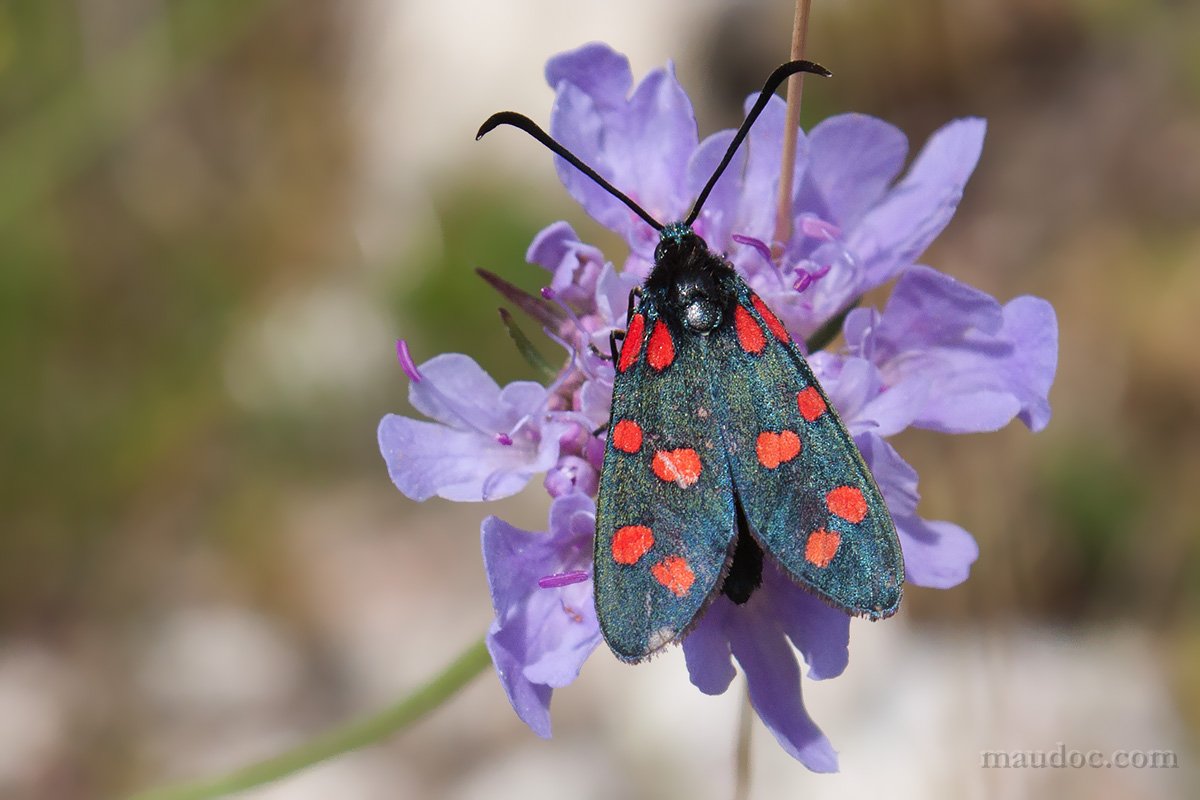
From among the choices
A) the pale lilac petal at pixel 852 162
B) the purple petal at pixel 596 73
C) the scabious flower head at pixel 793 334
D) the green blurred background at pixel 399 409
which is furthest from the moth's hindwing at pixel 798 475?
the green blurred background at pixel 399 409

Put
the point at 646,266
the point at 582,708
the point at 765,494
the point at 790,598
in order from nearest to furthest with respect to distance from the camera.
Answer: the point at 765,494 → the point at 790,598 → the point at 646,266 → the point at 582,708

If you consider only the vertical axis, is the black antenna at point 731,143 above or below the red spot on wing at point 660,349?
above

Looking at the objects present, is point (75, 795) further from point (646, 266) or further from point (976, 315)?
point (976, 315)

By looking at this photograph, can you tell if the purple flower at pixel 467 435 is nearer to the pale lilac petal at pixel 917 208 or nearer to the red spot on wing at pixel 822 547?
the red spot on wing at pixel 822 547

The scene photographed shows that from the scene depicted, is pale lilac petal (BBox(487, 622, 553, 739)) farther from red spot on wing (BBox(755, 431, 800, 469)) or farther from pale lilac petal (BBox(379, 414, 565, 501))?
red spot on wing (BBox(755, 431, 800, 469))

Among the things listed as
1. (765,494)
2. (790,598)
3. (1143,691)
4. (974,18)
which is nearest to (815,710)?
(1143,691)

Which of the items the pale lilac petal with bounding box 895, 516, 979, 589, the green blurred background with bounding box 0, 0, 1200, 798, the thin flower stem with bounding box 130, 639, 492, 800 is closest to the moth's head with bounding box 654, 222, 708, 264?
the pale lilac petal with bounding box 895, 516, 979, 589

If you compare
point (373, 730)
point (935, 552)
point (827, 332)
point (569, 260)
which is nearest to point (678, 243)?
point (569, 260)
